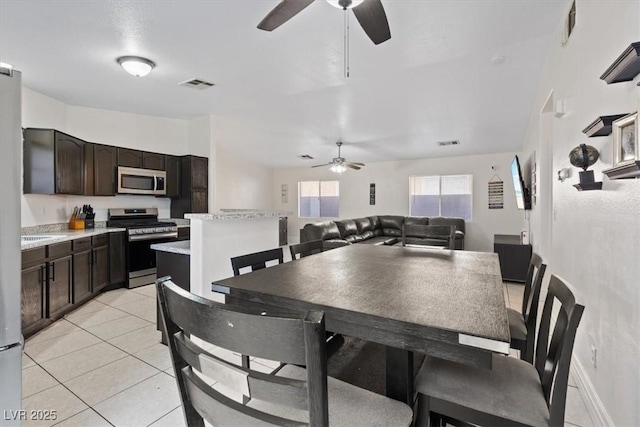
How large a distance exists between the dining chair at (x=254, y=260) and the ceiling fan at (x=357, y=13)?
1.43 m

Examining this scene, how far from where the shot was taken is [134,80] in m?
3.52

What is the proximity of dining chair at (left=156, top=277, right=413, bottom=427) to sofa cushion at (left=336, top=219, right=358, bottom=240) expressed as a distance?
17.7 ft

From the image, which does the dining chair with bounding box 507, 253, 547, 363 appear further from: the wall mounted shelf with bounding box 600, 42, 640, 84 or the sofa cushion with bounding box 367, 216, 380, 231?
the sofa cushion with bounding box 367, 216, 380, 231

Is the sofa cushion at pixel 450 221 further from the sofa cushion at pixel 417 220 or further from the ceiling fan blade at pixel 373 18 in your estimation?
the ceiling fan blade at pixel 373 18

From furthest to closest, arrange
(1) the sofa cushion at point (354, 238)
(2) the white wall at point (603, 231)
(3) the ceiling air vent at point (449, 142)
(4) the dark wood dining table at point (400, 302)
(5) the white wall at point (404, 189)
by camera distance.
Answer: (5) the white wall at point (404, 189) → (1) the sofa cushion at point (354, 238) → (3) the ceiling air vent at point (449, 142) → (2) the white wall at point (603, 231) → (4) the dark wood dining table at point (400, 302)

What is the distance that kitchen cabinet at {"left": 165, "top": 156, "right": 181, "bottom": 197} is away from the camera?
16.4ft

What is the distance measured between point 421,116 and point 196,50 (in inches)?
136

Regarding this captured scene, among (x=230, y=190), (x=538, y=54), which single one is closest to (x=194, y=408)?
(x=538, y=54)

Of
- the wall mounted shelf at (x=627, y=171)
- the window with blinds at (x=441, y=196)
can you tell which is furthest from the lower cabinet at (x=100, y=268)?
the window with blinds at (x=441, y=196)

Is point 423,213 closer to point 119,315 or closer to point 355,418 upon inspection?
point 119,315

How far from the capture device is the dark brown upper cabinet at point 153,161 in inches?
188

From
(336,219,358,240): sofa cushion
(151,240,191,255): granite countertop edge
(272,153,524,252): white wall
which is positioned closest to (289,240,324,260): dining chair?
(151,240,191,255): granite countertop edge

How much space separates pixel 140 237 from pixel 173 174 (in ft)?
3.97

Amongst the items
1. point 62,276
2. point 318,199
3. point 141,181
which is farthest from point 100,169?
point 318,199
